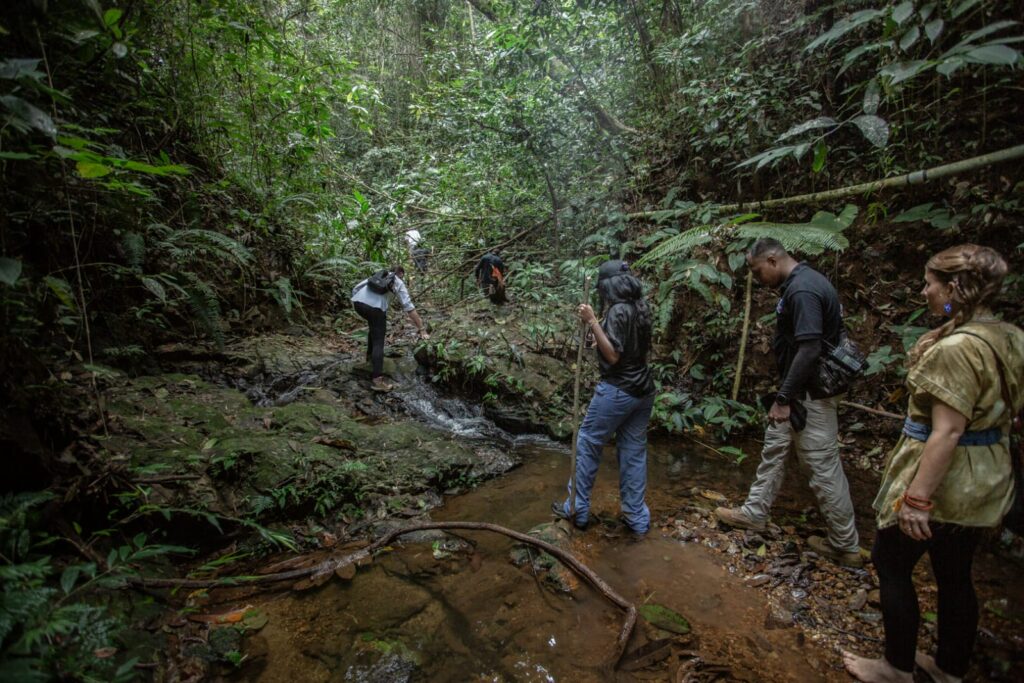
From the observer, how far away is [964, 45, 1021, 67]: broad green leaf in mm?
2080

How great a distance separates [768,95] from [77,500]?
8897 mm

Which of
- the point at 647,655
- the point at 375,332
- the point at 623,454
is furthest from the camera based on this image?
the point at 375,332

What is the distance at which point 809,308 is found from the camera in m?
3.19

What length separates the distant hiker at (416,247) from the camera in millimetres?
10320

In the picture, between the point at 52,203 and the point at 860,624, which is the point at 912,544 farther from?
the point at 52,203

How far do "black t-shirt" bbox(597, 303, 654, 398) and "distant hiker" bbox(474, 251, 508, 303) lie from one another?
5203 mm

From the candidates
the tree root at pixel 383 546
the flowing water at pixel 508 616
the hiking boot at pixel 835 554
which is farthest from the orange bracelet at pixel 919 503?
the hiking boot at pixel 835 554

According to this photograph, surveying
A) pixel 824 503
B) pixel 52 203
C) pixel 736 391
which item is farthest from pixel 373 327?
pixel 824 503

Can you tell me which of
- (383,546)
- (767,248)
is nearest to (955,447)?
(767,248)

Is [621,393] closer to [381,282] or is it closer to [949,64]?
[949,64]

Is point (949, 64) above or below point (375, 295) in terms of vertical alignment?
above

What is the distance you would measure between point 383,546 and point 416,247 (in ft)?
25.9

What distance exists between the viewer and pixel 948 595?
2146 millimetres

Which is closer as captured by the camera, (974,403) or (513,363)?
(974,403)
